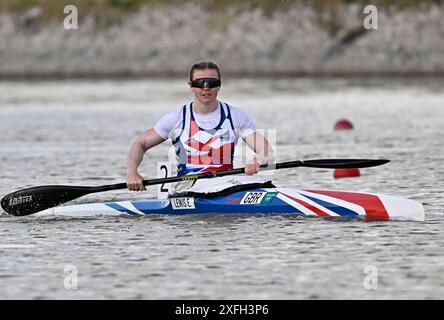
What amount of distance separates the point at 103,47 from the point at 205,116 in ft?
265

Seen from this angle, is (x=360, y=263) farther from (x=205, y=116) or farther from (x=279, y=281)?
(x=205, y=116)

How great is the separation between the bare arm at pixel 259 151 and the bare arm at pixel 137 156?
116cm

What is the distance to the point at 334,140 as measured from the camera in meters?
30.0

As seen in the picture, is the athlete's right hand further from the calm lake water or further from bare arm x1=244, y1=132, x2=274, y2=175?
bare arm x1=244, y1=132, x2=274, y2=175

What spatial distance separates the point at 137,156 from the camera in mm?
16344

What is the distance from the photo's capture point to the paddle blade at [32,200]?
17.0 metres

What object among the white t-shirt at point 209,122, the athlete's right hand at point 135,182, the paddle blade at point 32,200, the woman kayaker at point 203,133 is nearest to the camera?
the athlete's right hand at point 135,182

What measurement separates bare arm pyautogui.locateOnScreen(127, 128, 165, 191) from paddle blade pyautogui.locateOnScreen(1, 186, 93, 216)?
3.35ft

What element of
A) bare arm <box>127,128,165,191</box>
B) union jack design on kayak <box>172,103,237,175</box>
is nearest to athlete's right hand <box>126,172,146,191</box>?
bare arm <box>127,128,165,191</box>

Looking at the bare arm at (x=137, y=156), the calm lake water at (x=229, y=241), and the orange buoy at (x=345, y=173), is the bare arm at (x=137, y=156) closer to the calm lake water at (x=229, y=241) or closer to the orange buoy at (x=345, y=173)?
the calm lake water at (x=229, y=241)

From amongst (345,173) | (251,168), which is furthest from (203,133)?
(345,173)

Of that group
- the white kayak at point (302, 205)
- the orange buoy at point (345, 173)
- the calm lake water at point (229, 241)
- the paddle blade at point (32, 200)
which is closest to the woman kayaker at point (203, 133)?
the white kayak at point (302, 205)

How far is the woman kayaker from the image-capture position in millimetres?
16266

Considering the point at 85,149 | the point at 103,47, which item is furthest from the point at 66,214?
the point at 103,47
